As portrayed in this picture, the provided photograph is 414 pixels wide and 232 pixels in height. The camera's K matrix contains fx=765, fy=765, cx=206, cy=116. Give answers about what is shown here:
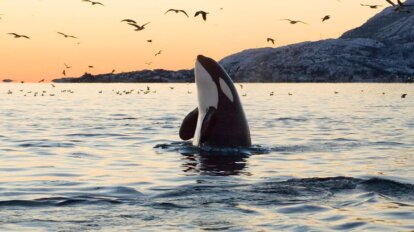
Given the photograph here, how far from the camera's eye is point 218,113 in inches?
875

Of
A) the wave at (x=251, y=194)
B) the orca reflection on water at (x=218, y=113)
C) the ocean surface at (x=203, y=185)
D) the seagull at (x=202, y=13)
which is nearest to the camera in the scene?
the ocean surface at (x=203, y=185)

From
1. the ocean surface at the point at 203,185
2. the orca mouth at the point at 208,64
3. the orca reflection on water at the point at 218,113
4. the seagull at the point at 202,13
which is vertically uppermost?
the seagull at the point at 202,13

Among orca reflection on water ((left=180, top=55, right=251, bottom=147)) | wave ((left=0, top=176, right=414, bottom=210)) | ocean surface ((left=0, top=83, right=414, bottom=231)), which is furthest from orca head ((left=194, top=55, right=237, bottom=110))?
wave ((left=0, top=176, right=414, bottom=210))

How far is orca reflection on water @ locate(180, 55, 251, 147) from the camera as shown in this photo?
22.2 metres

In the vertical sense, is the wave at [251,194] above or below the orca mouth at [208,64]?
below

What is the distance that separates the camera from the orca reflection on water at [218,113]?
873 inches

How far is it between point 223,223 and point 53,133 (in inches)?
859

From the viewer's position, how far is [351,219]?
12.6 meters

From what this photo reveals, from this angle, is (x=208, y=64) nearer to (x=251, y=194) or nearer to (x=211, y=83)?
(x=211, y=83)

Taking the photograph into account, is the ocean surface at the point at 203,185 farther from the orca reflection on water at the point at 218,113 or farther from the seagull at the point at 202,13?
the seagull at the point at 202,13

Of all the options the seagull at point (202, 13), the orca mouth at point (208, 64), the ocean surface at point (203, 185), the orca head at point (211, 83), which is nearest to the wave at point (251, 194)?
the ocean surface at point (203, 185)

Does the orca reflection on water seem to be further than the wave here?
Yes

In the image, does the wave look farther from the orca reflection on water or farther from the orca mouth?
the orca mouth

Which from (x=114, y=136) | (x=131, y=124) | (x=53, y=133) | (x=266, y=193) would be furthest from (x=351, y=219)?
(x=131, y=124)
